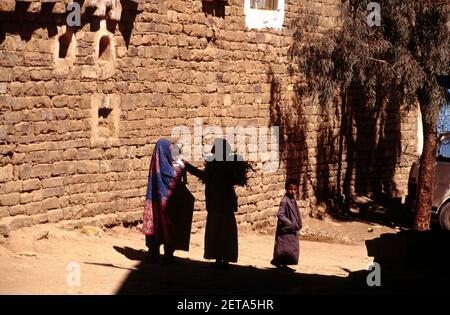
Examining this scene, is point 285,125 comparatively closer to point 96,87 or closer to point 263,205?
point 263,205

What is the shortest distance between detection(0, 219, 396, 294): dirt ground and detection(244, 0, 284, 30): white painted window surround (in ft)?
11.2

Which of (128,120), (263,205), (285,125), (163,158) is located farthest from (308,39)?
(163,158)

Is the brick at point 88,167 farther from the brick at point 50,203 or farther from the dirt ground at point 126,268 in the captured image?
the dirt ground at point 126,268

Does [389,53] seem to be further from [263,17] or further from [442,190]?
[442,190]

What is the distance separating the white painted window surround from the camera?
17719 mm

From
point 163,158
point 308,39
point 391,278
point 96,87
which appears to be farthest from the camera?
point 308,39

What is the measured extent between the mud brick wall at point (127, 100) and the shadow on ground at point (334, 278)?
69.8 inches

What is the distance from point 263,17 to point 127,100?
3.81 meters

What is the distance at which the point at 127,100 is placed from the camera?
15070 millimetres

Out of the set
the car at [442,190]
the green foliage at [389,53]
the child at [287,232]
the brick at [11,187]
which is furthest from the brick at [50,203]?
the car at [442,190]

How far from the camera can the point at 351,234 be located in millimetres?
19172

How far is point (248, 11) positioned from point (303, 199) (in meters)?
3.83

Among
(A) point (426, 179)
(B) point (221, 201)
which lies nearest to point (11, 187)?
(B) point (221, 201)

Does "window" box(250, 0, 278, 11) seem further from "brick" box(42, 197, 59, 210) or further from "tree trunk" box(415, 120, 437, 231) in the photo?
"brick" box(42, 197, 59, 210)
